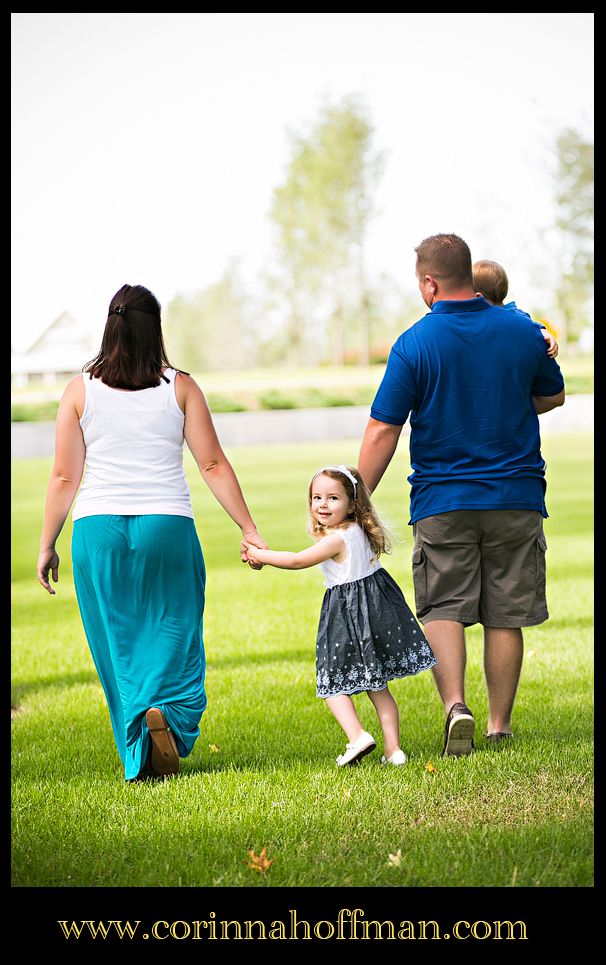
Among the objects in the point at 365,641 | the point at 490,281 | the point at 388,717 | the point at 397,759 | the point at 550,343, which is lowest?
the point at 397,759

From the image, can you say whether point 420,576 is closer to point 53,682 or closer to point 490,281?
point 490,281

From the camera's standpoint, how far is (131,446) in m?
4.68

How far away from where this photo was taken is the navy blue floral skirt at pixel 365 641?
4793mm

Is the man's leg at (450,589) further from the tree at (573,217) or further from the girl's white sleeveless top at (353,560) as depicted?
the tree at (573,217)

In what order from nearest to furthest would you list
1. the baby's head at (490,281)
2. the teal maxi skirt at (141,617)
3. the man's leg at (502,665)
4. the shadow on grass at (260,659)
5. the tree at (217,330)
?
1. the teal maxi skirt at (141,617)
2. the man's leg at (502,665)
3. the baby's head at (490,281)
4. the shadow on grass at (260,659)
5. the tree at (217,330)

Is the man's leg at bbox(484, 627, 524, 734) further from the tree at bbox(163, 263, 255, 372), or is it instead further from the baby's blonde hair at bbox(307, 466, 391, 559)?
the tree at bbox(163, 263, 255, 372)

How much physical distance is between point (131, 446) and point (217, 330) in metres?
74.8

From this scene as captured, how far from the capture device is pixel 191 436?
475 centimetres

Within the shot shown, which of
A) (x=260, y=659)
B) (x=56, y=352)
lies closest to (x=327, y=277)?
(x=56, y=352)

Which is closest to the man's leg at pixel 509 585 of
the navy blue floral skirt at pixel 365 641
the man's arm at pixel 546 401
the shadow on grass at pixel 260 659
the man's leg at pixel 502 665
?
Result: the man's leg at pixel 502 665

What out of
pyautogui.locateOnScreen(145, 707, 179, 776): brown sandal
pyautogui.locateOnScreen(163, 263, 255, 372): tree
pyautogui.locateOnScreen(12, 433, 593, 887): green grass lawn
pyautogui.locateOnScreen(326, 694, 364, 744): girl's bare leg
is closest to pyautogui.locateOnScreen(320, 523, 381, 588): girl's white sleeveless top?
pyautogui.locateOnScreen(12, 433, 593, 887): green grass lawn

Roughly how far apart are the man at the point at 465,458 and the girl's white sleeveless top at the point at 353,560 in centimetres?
23

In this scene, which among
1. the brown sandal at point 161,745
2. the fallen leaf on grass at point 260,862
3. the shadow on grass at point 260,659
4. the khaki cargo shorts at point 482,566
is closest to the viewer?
the fallen leaf on grass at point 260,862

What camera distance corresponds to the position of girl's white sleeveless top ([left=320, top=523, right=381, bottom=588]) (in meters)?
4.83
